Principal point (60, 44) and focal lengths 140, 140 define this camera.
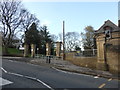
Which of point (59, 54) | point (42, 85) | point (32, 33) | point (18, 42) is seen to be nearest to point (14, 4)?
point (32, 33)

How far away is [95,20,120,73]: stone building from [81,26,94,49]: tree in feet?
107

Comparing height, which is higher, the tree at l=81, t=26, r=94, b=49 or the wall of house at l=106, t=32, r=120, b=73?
the tree at l=81, t=26, r=94, b=49

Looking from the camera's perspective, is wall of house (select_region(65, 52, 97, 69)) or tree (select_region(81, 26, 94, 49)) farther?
tree (select_region(81, 26, 94, 49))

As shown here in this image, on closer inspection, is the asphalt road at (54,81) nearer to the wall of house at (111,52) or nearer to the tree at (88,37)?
the wall of house at (111,52)

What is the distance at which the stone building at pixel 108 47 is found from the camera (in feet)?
46.2

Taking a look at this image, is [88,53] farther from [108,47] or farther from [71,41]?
[71,41]

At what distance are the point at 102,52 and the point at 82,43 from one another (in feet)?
123

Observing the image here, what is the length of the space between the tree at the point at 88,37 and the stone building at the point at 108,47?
32.7 meters

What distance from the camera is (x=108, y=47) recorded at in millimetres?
14938

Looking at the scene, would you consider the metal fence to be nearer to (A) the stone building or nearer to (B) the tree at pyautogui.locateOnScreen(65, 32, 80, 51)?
(A) the stone building

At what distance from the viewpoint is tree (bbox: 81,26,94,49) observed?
160 feet

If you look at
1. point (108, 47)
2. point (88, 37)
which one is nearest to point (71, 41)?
point (88, 37)

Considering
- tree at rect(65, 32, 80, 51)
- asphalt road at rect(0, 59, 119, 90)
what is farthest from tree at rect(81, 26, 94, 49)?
asphalt road at rect(0, 59, 119, 90)

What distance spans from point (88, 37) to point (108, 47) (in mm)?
35286
